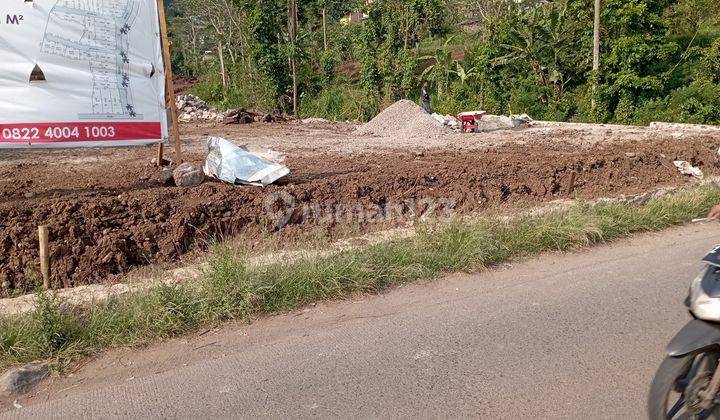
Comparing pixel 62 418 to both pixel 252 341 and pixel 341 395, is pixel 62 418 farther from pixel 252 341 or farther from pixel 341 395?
pixel 341 395

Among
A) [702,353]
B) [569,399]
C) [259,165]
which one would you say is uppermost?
A: [259,165]

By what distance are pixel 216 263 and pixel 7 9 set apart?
3.89 metres

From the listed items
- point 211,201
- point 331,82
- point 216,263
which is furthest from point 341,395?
point 331,82

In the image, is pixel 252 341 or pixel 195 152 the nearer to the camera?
pixel 252 341

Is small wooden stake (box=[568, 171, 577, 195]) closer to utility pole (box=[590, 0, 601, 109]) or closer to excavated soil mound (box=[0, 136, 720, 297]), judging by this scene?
excavated soil mound (box=[0, 136, 720, 297])

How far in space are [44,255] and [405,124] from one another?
48.1 ft

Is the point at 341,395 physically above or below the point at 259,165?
below

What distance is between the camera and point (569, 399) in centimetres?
341

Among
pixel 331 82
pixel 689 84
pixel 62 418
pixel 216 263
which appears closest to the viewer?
pixel 62 418

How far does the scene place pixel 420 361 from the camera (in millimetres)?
3934

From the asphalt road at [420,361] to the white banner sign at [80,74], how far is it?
359cm

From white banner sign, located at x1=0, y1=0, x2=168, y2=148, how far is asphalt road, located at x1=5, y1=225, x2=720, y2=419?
3.59 meters

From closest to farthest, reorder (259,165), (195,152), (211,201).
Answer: (211,201) → (259,165) → (195,152)

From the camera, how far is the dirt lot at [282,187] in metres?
5.64
